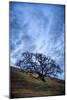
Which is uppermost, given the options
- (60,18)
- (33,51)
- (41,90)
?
(60,18)

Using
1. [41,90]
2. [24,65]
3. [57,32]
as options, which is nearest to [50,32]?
[57,32]

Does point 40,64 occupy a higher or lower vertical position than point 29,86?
higher

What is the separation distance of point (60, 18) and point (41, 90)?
786mm

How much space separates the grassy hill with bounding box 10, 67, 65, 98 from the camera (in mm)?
2244

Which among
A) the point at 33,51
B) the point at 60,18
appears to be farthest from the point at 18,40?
the point at 60,18

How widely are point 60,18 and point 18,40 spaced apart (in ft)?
1.70

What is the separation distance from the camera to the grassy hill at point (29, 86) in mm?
2244

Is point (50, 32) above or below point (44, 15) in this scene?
below

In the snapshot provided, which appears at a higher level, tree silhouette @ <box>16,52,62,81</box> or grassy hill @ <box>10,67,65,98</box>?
tree silhouette @ <box>16,52,62,81</box>

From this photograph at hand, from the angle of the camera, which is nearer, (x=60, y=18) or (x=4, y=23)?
(x=4, y=23)

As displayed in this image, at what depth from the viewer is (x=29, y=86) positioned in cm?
228

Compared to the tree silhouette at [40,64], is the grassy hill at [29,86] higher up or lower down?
lower down

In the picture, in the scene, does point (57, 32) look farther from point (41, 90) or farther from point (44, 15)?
point (41, 90)

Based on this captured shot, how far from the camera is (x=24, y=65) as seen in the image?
2287 millimetres
